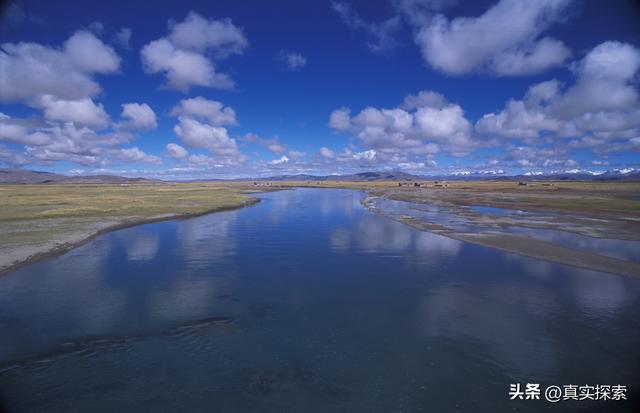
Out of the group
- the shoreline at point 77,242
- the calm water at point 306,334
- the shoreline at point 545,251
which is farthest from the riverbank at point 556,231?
the shoreline at point 77,242

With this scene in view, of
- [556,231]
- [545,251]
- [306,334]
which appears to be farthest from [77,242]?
[556,231]

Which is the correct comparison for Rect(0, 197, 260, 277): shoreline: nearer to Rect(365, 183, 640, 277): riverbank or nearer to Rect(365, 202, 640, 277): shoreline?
Rect(365, 183, 640, 277): riverbank

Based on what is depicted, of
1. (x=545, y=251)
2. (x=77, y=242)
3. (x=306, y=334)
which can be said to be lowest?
(x=306, y=334)

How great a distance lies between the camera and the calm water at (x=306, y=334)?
9180mm

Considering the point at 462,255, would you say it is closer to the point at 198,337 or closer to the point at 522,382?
the point at 522,382

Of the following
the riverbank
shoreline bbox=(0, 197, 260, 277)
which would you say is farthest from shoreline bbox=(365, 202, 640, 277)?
shoreline bbox=(0, 197, 260, 277)

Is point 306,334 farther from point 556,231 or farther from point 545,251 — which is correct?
point 556,231

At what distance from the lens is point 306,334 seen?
487 inches

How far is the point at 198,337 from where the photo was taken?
1198 centimetres

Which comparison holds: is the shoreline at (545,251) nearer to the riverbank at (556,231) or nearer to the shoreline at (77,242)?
the riverbank at (556,231)

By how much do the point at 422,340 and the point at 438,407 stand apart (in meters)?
3.29

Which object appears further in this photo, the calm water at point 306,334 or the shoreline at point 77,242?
A: the shoreline at point 77,242

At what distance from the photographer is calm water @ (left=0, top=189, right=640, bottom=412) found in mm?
9180

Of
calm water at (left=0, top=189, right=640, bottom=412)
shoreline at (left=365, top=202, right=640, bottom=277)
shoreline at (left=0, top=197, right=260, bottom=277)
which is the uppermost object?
shoreline at (left=0, top=197, right=260, bottom=277)
